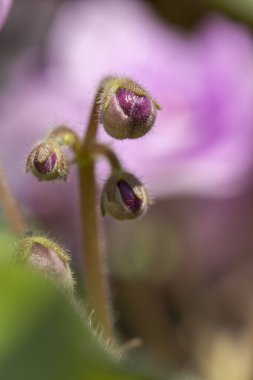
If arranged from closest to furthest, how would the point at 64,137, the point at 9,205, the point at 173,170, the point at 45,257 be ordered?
the point at 45,257
the point at 64,137
the point at 9,205
the point at 173,170

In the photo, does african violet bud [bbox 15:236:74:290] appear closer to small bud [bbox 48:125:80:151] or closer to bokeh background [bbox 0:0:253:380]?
small bud [bbox 48:125:80:151]

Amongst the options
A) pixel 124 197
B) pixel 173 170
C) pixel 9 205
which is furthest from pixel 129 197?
pixel 173 170

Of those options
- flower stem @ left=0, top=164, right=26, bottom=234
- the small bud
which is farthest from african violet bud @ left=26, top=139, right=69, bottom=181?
flower stem @ left=0, top=164, right=26, bottom=234

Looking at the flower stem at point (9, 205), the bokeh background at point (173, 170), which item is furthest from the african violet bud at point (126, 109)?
the bokeh background at point (173, 170)

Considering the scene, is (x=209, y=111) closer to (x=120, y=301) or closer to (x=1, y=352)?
(x=120, y=301)

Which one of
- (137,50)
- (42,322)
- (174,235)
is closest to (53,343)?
(42,322)

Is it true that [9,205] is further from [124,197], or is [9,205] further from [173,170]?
[173,170]
